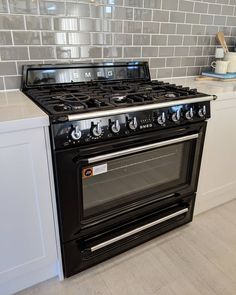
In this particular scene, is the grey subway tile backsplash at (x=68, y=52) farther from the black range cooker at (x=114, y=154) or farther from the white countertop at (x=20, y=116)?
the white countertop at (x=20, y=116)

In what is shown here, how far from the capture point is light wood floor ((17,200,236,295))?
1349 millimetres

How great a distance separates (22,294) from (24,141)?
848 millimetres

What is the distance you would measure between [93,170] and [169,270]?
784mm

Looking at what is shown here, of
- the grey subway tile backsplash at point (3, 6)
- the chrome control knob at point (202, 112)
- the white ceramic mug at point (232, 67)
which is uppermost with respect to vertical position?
the grey subway tile backsplash at point (3, 6)

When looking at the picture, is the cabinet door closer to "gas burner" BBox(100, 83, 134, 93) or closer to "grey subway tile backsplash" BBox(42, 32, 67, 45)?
"gas burner" BBox(100, 83, 134, 93)

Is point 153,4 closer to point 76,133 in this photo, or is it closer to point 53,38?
point 53,38

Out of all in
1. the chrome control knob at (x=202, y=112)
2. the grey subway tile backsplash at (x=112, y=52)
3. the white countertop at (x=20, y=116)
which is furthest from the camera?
the grey subway tile backsplash at (x=112, y=52)

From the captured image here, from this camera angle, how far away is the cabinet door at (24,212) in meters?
1.04

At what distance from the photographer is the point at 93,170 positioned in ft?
3.89

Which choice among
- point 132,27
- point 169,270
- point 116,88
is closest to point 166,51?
point 132,27

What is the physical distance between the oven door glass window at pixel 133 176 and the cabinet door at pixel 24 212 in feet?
0.66

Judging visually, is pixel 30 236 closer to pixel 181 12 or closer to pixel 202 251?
pixel 202 251

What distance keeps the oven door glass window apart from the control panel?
13cm

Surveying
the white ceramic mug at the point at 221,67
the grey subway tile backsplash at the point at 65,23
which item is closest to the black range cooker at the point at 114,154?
the grey subway tile backsplash at the point at 65,23
